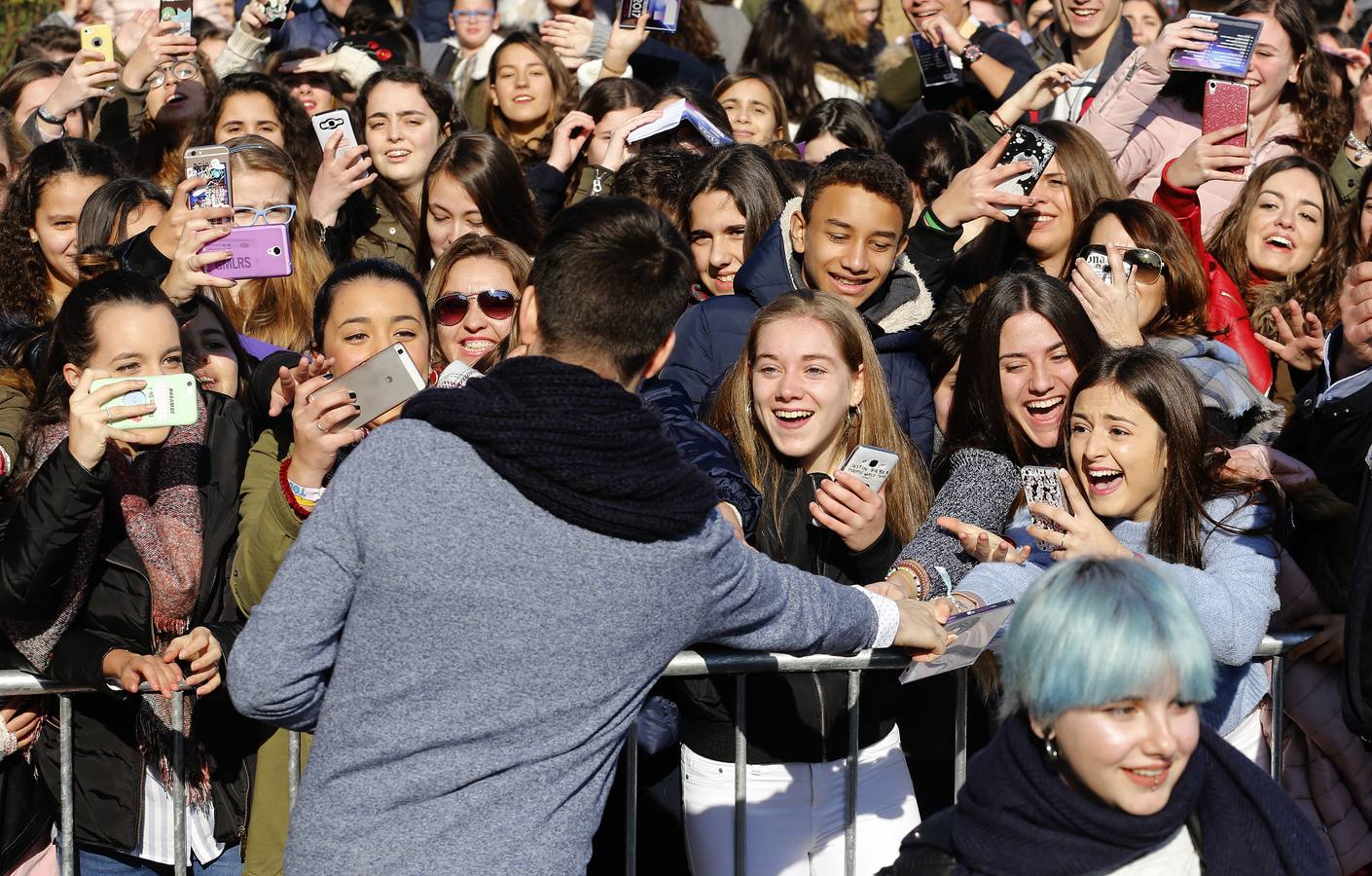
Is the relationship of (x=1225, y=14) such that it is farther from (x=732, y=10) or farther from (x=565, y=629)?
(x=565, y=629)

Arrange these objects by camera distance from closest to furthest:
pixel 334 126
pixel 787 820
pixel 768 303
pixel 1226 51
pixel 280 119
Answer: pixel 787 820, pixel 768 303, pixel 1226 51, pixel 334 126, pixel 280 119

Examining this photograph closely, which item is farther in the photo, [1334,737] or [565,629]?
[1334,737]

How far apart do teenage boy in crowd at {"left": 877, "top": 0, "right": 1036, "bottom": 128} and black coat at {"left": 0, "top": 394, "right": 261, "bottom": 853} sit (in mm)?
4431

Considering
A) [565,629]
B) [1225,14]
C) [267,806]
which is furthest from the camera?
[1225,14]

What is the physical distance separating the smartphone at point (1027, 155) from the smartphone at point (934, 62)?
203cm

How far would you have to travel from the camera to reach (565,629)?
2699mm

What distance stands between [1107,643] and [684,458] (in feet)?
2.79

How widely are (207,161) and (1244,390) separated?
3530 mm

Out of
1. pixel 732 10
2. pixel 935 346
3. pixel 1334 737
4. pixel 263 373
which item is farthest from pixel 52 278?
pixel 732 10

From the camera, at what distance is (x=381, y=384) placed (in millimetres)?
3879

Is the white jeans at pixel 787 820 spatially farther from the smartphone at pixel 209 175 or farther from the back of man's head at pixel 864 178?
the smartphone at pixel 209 175

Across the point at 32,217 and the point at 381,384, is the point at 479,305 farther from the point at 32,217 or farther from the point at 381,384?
the point at 32,217

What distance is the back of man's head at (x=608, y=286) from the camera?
2814 millimetres

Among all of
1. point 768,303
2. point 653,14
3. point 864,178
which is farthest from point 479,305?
point 653,14
